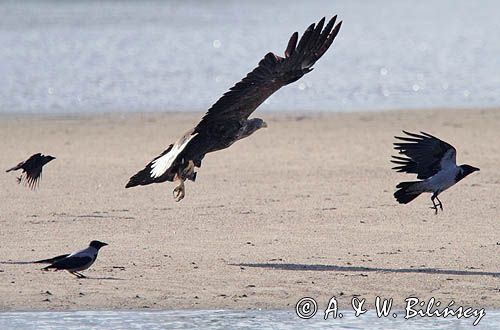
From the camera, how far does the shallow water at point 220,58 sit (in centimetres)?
2442

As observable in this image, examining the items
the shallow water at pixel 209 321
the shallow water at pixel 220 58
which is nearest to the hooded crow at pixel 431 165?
the shallow water at pixel 209 321

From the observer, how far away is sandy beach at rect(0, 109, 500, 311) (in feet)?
30.0

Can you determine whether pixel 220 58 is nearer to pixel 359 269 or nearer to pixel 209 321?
pixel 359 269

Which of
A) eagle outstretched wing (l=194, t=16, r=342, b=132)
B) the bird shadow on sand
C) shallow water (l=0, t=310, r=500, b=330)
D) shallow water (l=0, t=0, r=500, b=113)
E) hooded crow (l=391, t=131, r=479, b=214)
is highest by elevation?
shallow water (l=0, t=0, r=500, b=113)

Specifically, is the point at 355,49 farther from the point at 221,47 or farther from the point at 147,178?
the point at 147,178

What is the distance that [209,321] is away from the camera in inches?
333

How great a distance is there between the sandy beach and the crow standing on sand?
58cm

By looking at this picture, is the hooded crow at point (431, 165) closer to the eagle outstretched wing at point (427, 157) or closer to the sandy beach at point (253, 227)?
the eagle outstretched wing at point (427, 157)

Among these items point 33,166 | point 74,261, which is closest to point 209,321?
point 74,261

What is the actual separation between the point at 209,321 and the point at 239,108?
2390 mm

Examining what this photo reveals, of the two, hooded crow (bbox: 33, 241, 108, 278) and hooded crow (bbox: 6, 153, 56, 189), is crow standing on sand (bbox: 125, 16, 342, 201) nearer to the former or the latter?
hooded crow (bbox: 33, 241, 108, 278)

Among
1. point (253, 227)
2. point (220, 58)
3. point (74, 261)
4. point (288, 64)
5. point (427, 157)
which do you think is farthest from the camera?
point (220, 58)

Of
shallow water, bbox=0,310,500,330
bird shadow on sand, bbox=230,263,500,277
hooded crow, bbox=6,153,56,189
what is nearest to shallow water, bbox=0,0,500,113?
hooded crow, bbox=6,153,56,189

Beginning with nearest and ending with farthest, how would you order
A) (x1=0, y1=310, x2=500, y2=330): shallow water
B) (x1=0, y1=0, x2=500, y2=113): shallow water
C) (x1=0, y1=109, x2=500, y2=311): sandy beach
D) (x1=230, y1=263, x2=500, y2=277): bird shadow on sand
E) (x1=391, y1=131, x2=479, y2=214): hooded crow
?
(x1=0, y1=310, x2=500, y2=330): shallow water < (x1=0, y1=109, x2=500, y2=311): sandy beach < (x1=230, y1=263, x2=500, y2=277): bird shadow on sand < (x1=391, y1=131, x2=479, y2=214): hooded crow < (x1=0, y1=0, x2=500, y2=113): shallow water
